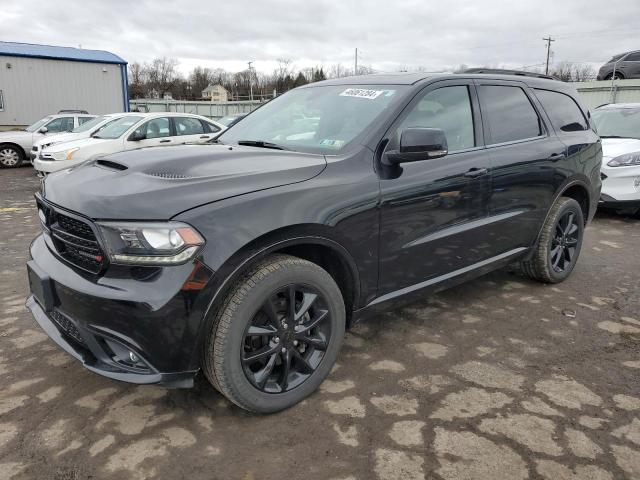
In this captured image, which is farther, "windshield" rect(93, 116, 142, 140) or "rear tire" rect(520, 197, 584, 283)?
"windshield" rect(93, 116, 142, 140)

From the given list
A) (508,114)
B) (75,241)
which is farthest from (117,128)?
(75,241)

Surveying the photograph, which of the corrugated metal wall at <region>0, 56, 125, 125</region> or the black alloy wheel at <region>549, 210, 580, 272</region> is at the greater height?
the corrugated metal wall at <region>0, 56, 125, 125</region>

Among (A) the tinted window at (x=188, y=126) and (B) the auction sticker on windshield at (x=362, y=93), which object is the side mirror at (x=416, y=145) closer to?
(B) the auction sticker on windshield at (x=362, y=93)

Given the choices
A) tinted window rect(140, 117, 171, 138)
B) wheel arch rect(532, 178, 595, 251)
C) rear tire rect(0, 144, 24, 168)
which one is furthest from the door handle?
rear tire rect(0, 144, 24, 168)

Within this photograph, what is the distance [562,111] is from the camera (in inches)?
173

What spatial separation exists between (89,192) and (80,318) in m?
0.59

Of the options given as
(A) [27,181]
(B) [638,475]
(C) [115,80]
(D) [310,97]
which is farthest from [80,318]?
(C) [115,80]

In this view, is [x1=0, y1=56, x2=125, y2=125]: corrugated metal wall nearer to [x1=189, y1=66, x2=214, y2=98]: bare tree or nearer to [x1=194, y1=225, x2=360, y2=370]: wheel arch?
[x1=194, y1=225, x2=360, y2=370]: wheel arch

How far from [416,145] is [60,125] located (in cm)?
1449

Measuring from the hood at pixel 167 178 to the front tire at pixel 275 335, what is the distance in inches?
16.5

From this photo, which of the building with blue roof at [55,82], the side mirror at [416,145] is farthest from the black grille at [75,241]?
the building with blue roof at [55,82]

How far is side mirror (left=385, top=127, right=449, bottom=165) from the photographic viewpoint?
2.73 m

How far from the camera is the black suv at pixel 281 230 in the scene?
216 cm

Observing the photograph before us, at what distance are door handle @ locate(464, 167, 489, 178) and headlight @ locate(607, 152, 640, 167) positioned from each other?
15.4 ft
